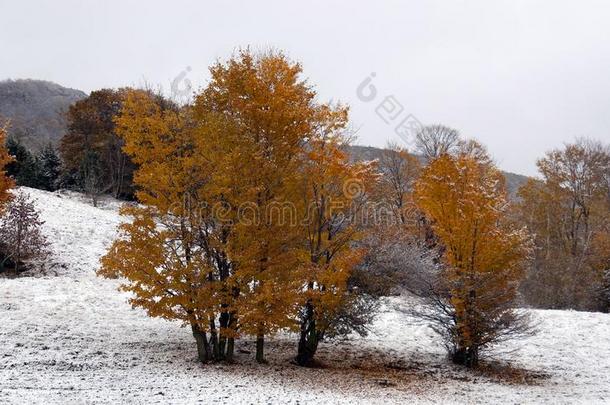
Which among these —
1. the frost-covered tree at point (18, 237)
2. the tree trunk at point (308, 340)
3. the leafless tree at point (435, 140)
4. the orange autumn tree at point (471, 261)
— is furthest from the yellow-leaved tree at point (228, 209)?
the leafless tree at point (435, 140)

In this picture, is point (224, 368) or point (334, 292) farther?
point (334, 292)

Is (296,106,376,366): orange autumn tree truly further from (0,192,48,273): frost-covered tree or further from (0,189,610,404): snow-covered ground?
(0,192,48,273): frost-covered tree

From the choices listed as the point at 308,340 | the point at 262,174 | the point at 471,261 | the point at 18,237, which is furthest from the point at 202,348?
the point at 18,237

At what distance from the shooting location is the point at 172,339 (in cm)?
1521

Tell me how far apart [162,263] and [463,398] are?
761cm

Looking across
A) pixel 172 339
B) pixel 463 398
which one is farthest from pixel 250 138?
pixel 463 398

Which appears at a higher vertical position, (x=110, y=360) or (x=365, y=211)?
(x=365, y=211)

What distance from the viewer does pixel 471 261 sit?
15133 mm

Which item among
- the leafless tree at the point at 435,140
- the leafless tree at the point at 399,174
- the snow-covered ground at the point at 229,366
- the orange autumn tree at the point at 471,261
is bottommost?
the snow-covered ground at the point at 229,366

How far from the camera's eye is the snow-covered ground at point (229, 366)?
10.2m

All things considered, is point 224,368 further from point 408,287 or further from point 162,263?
point 408,287

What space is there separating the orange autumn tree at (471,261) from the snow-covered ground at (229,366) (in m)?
1.28

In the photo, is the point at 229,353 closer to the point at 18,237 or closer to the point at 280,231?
the point at 280,231

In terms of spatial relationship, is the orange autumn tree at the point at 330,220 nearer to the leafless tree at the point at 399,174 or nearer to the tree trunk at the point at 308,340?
the tree trunk at the point at 308,340
